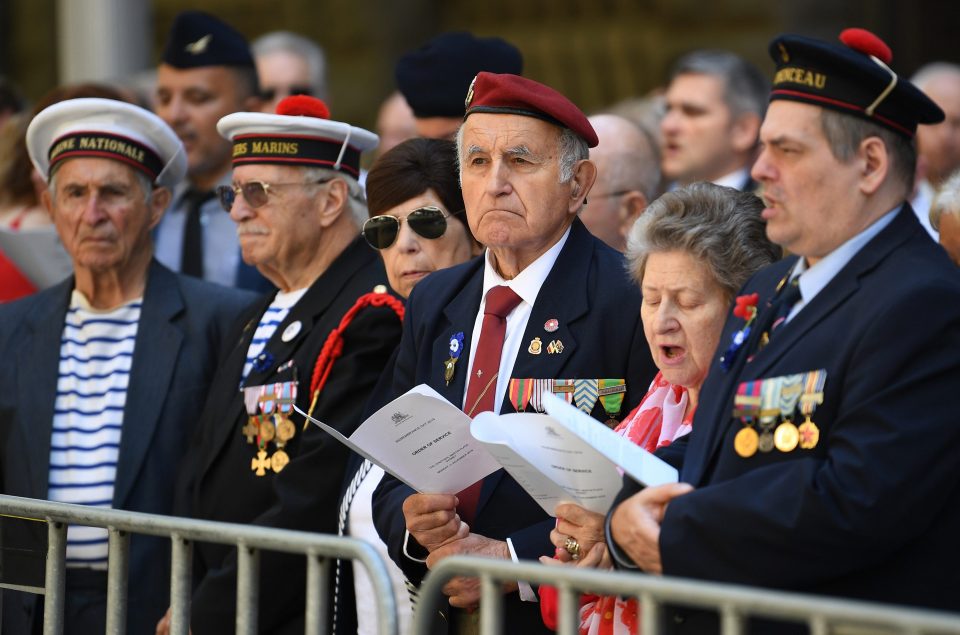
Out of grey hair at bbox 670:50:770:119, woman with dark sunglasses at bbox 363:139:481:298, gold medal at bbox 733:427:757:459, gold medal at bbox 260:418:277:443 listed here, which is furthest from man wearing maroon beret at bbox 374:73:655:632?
grey hair at bbox 670:50:770:119

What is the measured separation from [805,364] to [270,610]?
214cm

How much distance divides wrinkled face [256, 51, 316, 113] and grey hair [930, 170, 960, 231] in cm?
463

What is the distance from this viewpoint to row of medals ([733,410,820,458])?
11.1ft

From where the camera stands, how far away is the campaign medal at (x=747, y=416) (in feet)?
11.4

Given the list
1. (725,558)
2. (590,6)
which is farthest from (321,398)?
(590,6)

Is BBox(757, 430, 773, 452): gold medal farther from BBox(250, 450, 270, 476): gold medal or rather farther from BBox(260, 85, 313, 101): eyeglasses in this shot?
BBox(260, 85, 313, 101): eyeglasses

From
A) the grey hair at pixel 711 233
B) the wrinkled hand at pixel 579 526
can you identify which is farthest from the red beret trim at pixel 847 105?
the wrinkled hand at pixel 579 526

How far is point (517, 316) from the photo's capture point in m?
4.40

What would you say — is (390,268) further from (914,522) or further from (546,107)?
(914,522)

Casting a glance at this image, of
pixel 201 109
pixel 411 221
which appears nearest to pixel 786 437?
pixel 411 221

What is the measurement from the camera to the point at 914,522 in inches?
127

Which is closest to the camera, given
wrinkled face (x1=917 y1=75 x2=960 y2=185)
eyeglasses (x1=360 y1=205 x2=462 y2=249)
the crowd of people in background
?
the crowd of people in background

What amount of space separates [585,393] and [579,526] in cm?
54

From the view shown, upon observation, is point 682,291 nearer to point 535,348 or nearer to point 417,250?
point 535,348
